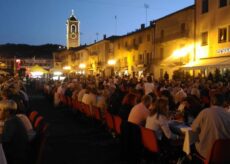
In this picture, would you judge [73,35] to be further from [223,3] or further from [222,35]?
[223,3]

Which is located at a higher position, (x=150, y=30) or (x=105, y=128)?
(x=150, y=30)

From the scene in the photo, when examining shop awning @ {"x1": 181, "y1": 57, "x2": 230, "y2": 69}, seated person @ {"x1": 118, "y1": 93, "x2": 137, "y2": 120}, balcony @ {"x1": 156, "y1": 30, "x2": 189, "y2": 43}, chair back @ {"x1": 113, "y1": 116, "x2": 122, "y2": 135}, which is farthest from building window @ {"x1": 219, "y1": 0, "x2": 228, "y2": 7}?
chair back @ {"x1": 113, "y1": 116, "x2": 122, "y2": 135}

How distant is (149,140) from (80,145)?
4.27 m

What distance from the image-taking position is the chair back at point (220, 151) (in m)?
5.89

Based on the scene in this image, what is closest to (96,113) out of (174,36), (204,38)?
(204,38)

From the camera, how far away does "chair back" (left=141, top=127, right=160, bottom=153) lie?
7363 millimetres

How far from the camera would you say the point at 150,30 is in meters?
46.1

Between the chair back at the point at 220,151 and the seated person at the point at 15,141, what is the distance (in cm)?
285

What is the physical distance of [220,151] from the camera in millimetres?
5914

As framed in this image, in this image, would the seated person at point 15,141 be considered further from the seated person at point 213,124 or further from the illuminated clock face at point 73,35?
the illuminated clock face at point 73,35

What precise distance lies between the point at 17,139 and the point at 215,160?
303 cm

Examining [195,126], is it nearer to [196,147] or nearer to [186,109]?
[196,147]

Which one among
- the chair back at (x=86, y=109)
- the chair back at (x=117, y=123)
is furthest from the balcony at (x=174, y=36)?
the chair back at (x=117, y=123)

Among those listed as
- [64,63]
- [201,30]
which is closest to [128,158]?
[201,30]
